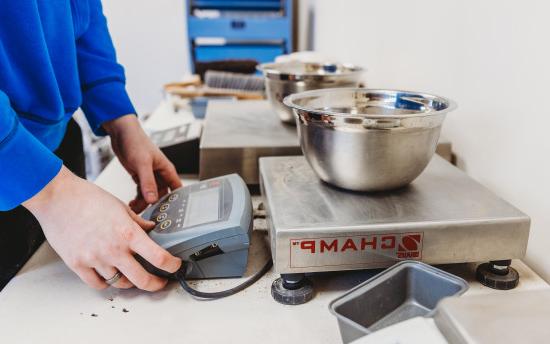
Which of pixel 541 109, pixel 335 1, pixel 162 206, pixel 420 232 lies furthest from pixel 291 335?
pixel 335 1

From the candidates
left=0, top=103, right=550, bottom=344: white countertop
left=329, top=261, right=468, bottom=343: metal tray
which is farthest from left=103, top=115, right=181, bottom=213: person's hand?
left=329, top=261, right=468, bottom=343: metal tray

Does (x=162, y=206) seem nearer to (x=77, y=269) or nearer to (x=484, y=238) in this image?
(x=77, y=269)

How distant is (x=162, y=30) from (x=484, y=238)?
317 cm

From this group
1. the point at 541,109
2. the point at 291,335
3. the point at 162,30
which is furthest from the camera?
the point at 162,30

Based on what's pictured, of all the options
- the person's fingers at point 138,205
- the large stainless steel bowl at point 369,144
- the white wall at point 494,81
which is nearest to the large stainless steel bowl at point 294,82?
the white wall at point 494,81

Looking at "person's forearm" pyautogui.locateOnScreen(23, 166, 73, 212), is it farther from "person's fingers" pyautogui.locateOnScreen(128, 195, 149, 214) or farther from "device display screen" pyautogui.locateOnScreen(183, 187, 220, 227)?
"person's fingers" pyautogui.locateOnScreen(128, 195, 149, 214)

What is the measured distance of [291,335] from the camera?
2.00 feet

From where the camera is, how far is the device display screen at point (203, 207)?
710 mm

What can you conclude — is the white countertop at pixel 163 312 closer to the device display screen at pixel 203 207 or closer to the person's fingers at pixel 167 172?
the device display screen at pixel 203 207

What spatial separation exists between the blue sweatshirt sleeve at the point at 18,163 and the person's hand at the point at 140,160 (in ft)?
1.16

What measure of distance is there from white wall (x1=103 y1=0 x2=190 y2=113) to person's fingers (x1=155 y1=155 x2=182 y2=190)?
8.43 feet

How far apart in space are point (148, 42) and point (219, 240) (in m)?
3.06

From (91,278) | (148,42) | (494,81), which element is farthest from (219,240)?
(148,42)

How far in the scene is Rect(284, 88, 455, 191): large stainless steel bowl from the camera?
66cm
